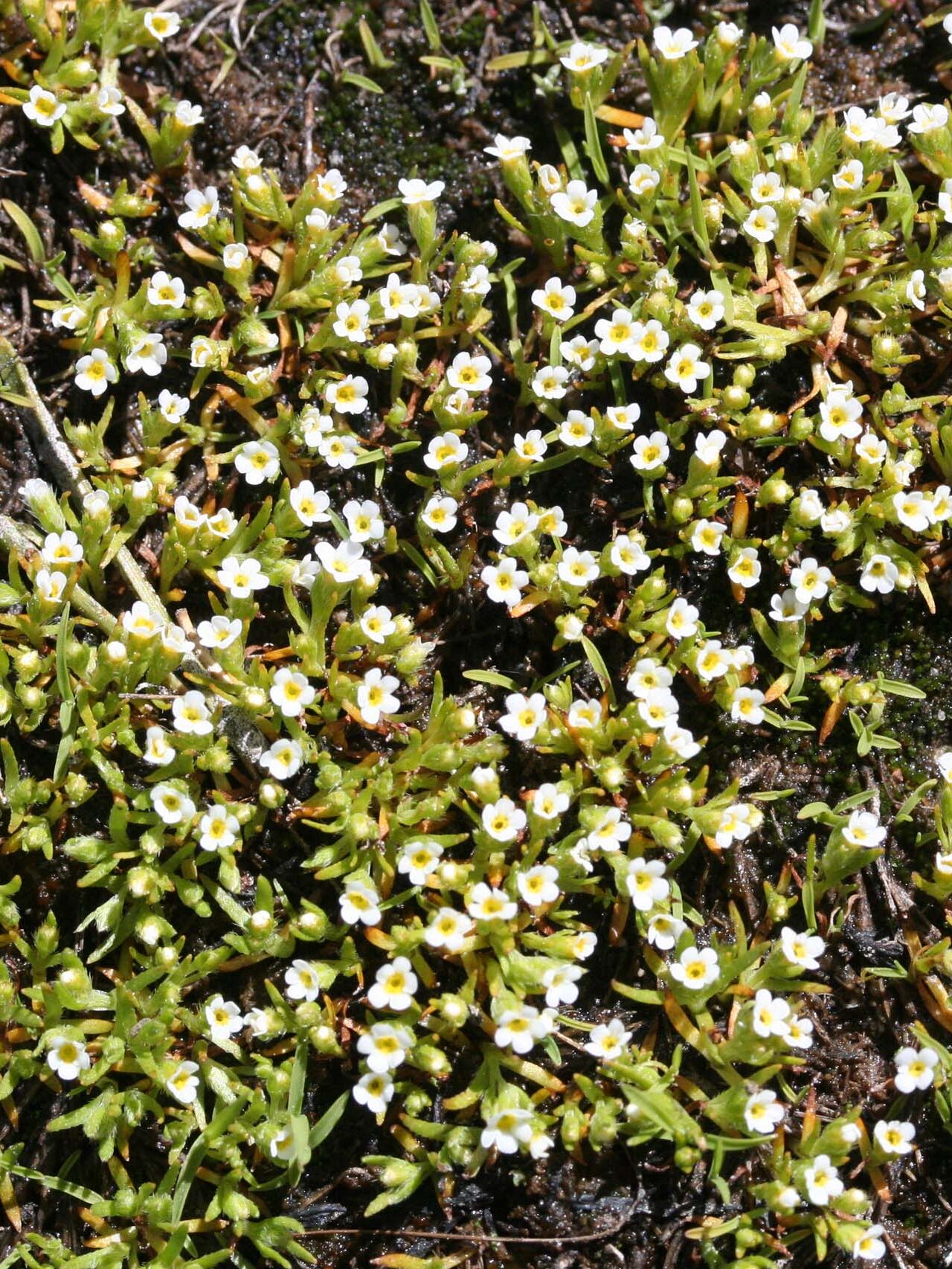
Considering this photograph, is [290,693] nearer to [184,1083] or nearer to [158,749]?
[158,749]

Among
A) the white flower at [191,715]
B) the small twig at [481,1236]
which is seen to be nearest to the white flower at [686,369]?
the white flower at [191,715]

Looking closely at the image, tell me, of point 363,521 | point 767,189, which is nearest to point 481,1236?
point 363,521

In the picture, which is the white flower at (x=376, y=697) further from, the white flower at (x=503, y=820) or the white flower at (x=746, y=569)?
the white flower at (x=746, y=569)

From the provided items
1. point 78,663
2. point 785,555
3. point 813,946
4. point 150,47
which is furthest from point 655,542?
point 150,47

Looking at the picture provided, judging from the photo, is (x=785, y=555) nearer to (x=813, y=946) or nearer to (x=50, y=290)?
(x=813, y=946)

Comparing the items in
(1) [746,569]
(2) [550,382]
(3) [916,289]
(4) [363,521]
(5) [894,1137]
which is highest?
(2) [550,382]
